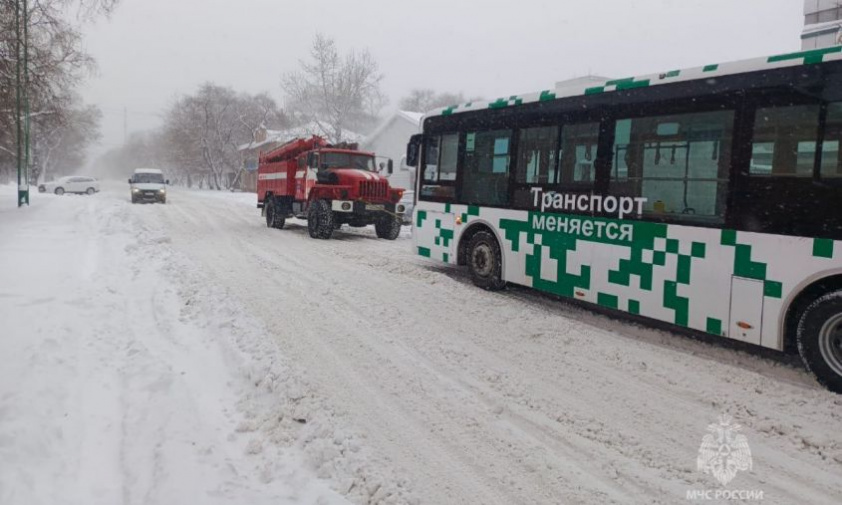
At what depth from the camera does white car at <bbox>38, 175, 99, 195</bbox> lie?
40656 millimetres

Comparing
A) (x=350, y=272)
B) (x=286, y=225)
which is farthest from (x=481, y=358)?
(x=286, y=225)

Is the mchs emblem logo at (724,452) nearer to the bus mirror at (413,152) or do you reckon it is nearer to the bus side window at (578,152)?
the bus side window at (578,152)

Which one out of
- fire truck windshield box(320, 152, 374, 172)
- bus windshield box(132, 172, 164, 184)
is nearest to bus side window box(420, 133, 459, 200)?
fire truck windshield box(320, 152, 374, 172)

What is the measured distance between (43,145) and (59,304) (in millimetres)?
70467

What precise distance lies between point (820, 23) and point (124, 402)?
2264 cm

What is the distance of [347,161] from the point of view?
16.4 meters

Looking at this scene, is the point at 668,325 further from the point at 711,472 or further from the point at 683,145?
the point at 711,472

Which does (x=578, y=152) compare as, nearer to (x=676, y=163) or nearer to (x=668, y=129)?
(x=668, y=129)

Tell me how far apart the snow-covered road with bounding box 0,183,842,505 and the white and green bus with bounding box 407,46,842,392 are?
1.82 ft

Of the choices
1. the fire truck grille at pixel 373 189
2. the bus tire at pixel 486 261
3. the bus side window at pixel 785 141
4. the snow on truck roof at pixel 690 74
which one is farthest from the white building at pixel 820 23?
the bus side window at pixel 785 141

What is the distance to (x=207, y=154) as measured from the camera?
205ft

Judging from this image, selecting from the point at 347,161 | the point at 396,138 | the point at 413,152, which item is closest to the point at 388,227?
the point at 347,161

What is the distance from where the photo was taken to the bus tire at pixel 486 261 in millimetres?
8586

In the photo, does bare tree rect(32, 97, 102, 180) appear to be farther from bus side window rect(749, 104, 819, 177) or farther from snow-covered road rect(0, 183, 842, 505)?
bus side window rect(749, 104, 819, 177)
